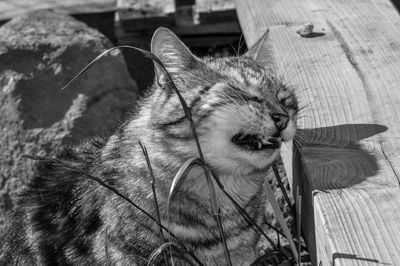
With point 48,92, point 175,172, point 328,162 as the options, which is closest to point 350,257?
point 328,162

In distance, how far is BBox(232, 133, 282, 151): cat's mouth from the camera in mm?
2666

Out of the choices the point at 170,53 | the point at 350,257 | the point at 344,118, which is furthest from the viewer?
the point at 170,53

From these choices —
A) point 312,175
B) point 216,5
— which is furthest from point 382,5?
point 216,5

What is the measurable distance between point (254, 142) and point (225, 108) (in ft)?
0.56

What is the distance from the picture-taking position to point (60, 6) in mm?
5703

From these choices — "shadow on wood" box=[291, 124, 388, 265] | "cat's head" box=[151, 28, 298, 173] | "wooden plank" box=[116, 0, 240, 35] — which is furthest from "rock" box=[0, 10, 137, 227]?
"shadow on wood" box=[291, 124, 388, 265]

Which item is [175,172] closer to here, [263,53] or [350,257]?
[263,53]

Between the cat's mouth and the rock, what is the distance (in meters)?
1.71

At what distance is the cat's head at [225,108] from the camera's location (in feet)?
8.75

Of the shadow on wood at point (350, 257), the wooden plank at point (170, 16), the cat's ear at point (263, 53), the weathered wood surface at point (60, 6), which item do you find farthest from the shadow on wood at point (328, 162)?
the weathered wood surface at point (60, 6)

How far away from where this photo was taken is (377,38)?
312 cm

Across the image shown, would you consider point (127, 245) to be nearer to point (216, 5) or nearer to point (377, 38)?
point (377, 38)

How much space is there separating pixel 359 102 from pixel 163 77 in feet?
2.58

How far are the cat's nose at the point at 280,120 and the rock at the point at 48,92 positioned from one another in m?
1.75
